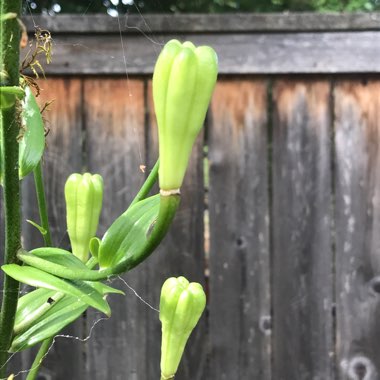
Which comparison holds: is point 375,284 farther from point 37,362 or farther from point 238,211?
point 37,362

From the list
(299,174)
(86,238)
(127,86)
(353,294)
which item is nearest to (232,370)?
(353,294)

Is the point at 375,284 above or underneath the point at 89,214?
underneath

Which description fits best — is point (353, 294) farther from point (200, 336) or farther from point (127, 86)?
point (127, 86)

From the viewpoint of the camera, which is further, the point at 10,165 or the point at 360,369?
the point at 360,369

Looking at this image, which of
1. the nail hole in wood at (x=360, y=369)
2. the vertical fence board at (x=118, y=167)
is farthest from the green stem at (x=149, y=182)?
the nail hole in wood at (x=360, y=369)

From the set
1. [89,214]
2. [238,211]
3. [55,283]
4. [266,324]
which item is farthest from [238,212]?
[55,283]

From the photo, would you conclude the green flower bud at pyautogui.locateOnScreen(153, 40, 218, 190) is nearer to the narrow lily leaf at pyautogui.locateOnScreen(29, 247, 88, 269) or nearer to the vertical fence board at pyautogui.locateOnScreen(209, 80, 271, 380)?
the narrow lily leaf at pyautogui.locateOnScreen(29, 247, 88, 269)

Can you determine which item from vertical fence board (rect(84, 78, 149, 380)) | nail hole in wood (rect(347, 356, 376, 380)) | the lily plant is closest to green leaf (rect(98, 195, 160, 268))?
the lily plant
